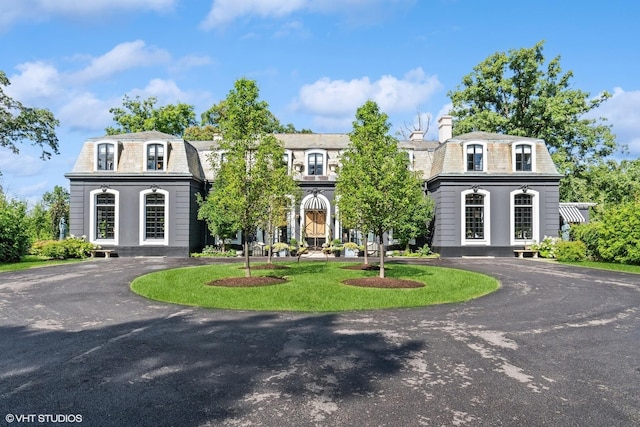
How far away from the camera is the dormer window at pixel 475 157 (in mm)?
27391

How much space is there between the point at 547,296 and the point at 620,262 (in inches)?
495

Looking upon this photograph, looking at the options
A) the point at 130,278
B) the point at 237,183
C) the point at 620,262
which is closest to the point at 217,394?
the point at 237,183

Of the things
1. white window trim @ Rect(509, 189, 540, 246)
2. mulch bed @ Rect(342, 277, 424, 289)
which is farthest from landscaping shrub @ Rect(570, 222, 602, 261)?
mulch bed @ Rect(342, 277, 424, 289)

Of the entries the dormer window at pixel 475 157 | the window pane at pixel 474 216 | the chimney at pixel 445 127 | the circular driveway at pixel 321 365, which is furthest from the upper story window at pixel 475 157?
the circular driveway at pixel 321 365

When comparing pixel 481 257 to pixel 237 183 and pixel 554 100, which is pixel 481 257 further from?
pixel 237 183

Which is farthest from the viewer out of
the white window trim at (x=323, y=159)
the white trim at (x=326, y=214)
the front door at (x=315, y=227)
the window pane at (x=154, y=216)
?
the front door at (x=315, y=227)

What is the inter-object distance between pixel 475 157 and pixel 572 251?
7.99 metres

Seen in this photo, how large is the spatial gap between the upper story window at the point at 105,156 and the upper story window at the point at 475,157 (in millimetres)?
22435

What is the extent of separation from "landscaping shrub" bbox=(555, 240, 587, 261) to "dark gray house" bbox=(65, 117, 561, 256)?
10.7 feet

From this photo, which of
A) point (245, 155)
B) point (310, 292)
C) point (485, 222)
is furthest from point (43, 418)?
point (485, 222)

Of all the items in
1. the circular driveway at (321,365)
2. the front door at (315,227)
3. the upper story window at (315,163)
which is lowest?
the circular driveway at (321,365)

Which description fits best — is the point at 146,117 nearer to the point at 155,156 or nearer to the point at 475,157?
the point at 155,156

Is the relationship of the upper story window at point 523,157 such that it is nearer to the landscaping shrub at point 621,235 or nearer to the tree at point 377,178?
the landscaping shrub at point 621,235

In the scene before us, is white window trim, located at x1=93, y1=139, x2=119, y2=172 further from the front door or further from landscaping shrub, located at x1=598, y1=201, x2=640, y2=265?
landscaping shrub, located at x1=598, y1=201, x2=640, y2=265
